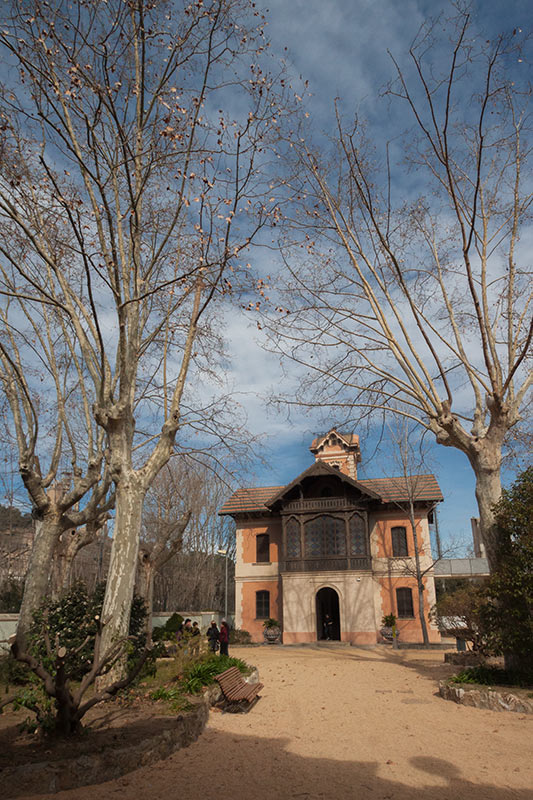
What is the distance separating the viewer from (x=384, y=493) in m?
26.5

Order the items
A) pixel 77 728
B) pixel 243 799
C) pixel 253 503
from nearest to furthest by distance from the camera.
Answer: pixel 243 799 < pixel 77 728 < pixel 253 503

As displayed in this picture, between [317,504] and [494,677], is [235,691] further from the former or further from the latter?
[317,504]

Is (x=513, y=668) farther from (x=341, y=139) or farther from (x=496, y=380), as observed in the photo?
(x=341, y=139)

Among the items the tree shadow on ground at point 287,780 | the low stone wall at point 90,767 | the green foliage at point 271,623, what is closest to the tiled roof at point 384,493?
the green foliage at point 271,623

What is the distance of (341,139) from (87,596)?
11.3m

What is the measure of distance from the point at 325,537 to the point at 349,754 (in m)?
19.5

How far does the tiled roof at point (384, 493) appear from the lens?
25.2m

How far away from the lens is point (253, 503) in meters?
27.7

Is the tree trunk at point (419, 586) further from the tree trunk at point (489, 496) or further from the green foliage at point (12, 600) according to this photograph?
the green foliage at point (12, 600)

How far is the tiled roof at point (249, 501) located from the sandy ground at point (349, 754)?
16844mm

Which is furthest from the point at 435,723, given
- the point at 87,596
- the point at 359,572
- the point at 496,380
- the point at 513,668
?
the point at 359,572

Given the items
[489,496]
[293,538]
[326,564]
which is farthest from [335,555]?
[489,496]

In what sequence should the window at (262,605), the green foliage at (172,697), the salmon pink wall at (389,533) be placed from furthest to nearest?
1. the window at (262,605)
2. the salmon pink wall at (389,533)
3. the green foliage at (172,697)

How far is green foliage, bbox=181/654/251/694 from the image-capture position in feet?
28.0
